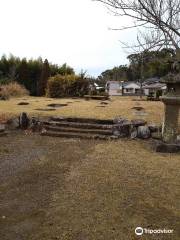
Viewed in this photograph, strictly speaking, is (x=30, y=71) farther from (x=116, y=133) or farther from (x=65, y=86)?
(x=116, y=133)

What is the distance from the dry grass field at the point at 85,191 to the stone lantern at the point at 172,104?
0.68m

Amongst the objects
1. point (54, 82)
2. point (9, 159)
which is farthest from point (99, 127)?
point (54, 82)

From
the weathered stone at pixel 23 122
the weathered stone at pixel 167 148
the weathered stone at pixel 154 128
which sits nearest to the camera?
the weathered stone at pixel 167 148

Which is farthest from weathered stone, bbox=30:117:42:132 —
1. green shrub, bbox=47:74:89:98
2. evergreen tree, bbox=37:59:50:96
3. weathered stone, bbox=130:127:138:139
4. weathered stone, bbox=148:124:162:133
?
evergreen tree, bbox=37:59:50:96

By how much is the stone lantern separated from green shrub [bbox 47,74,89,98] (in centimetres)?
1399

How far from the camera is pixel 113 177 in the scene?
621 cm

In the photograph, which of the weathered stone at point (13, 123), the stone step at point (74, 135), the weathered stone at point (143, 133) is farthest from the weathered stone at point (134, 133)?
the weathered stone at point (13, 123)

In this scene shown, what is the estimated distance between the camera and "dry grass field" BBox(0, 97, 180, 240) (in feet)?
13.8

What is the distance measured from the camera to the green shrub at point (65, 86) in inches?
893

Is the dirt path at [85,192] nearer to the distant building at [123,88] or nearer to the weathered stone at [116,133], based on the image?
the weathered stone at [116,133]

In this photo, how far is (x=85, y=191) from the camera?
5.44 m

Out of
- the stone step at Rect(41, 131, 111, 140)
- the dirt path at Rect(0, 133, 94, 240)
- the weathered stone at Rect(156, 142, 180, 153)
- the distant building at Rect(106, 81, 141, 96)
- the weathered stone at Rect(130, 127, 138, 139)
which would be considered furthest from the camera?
the distant building at Rect(106, 81, 141, 96)

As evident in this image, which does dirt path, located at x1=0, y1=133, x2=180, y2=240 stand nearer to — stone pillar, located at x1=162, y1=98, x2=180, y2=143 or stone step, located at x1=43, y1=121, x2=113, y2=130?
stone pillar, located at x1=162, y1=98, x2=180, y2=143

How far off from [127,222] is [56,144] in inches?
194
